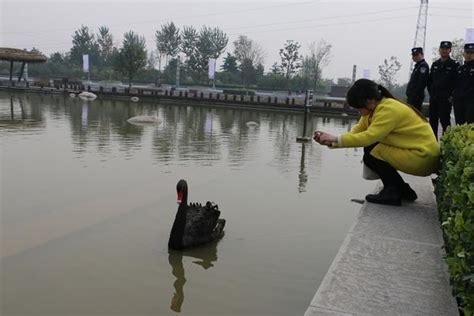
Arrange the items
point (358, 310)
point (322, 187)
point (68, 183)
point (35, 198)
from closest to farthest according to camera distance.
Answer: point (358, 310), point (35, 198), point (68, 183), point (322, 187)

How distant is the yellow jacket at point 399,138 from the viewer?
4012mm

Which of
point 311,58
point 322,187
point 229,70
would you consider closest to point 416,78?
point 322,187

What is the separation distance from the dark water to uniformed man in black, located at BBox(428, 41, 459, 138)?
5.14 feet

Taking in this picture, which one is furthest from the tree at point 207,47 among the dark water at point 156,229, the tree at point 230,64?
the dark water at point 156,229

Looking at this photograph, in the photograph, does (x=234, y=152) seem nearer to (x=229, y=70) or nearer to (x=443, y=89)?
(x=443, y=89)

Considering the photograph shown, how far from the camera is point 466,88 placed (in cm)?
585

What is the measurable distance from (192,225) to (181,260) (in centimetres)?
42

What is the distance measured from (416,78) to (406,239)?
409cm

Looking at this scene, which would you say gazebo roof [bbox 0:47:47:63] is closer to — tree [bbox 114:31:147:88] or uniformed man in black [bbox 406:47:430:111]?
tree [bbox 114:31:147:88]

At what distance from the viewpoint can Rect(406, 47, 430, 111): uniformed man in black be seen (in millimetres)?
6836

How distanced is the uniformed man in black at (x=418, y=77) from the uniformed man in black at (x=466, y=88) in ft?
2.49

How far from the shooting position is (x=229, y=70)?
63.3m

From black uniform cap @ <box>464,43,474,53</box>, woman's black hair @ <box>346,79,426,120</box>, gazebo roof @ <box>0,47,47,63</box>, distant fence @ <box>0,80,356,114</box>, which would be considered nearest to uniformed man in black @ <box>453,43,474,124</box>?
black uniform cap @ <box>464,43,474,53</box>

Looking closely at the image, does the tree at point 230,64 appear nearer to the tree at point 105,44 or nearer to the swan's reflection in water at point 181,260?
the tree at point 105,44
